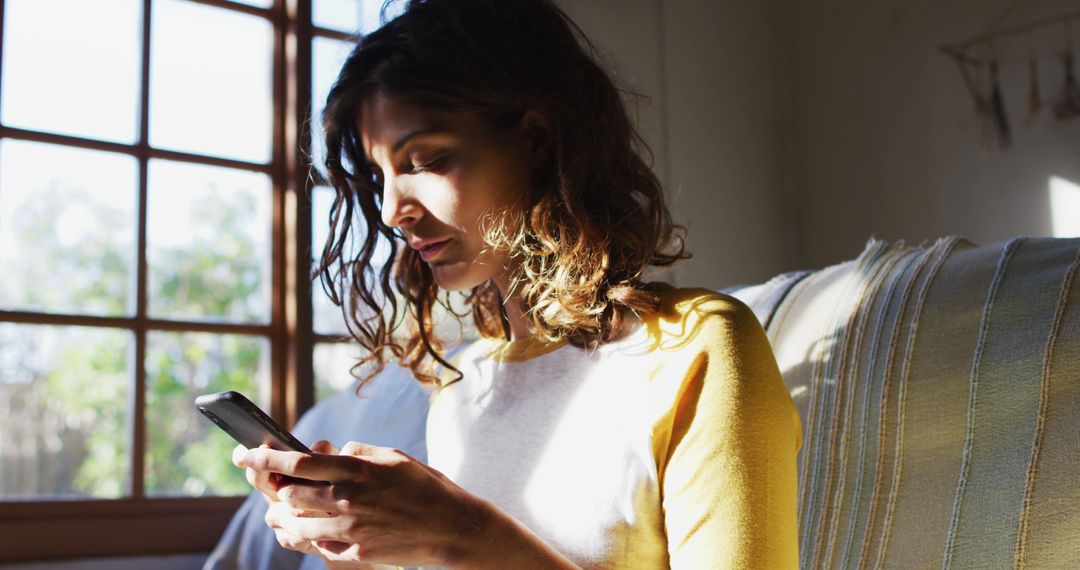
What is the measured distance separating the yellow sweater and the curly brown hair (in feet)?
0.19

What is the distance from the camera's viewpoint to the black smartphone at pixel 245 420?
85 cm

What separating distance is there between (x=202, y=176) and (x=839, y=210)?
1.83m

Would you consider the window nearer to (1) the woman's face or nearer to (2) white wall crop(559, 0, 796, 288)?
(2) white wall crop(559, 0, 796, 288)

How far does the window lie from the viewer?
86.3 inches

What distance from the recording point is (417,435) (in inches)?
70.7

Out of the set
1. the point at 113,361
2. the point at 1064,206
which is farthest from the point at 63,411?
the point at 1064,206

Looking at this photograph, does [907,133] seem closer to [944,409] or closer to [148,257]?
[944,409]

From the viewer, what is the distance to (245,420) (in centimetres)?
87

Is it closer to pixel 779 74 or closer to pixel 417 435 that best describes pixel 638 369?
pixel 417 435

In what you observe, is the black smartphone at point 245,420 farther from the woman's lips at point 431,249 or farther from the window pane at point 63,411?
the window pane at point 63,411

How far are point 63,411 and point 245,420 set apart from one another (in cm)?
163

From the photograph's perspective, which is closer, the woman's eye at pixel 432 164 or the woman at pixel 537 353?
the woman at pixel 537 353

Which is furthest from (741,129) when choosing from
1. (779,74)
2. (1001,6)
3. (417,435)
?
(417,435)

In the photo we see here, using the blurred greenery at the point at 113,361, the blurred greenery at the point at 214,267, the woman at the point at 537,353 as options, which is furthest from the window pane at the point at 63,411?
the woman at the point at 537,353
